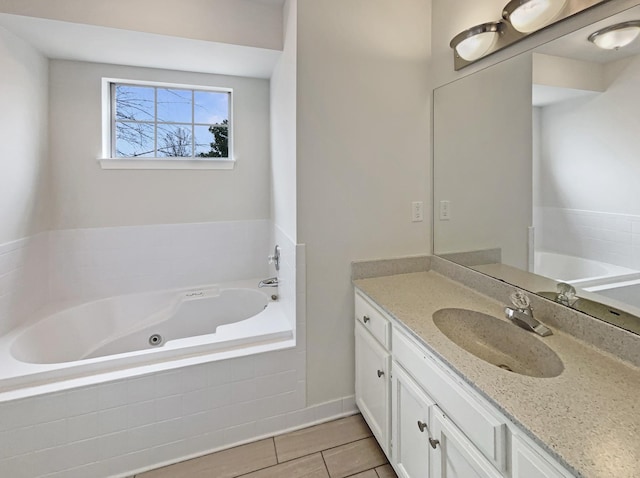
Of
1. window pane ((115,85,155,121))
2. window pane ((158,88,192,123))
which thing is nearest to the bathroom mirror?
window pane ((158,88,192,123))

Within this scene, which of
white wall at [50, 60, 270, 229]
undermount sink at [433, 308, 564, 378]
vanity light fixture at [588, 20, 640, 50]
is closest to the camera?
vanity light fixture at [588, 20, 640, 50]

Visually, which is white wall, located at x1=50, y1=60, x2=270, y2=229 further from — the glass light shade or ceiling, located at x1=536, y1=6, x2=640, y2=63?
ceiling, located at x1=536, y1=6, x2=640, y2=63

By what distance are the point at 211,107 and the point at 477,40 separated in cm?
203

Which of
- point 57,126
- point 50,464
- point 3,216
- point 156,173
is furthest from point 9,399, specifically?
point 57,126

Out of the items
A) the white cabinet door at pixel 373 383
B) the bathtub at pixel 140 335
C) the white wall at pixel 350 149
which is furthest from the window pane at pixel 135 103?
the white cabinet door at pixel 373 383

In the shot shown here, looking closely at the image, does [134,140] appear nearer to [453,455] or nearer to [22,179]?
[22,179]

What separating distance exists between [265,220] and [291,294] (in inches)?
41.3

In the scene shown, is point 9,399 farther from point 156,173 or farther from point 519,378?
point 519,378

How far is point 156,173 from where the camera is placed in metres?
2.41

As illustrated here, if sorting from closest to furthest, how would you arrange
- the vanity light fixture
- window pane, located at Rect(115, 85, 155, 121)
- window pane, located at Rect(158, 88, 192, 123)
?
the vanity light fixture, window pane, located at Rect(115, 85, 155, 121), window pane, located at Rect(158, 88, 192, 123)

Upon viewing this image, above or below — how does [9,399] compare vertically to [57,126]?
below

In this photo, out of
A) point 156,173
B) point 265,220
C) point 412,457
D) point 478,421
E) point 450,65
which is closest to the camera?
point 478,421

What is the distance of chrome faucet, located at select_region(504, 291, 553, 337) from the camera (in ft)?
3.76

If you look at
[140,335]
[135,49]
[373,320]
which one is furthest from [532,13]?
[140,335]
